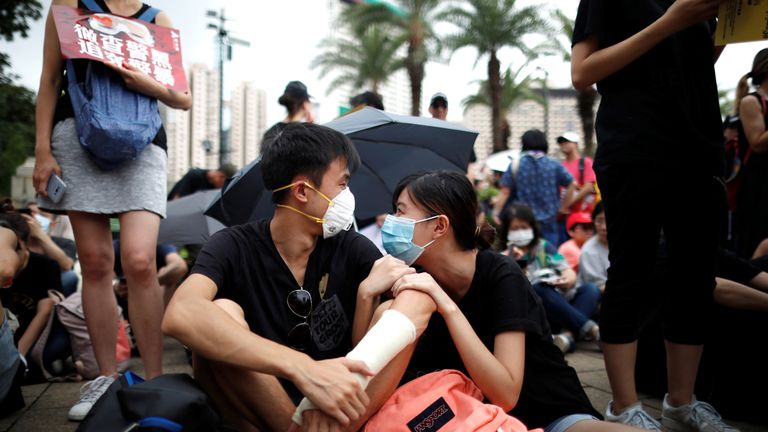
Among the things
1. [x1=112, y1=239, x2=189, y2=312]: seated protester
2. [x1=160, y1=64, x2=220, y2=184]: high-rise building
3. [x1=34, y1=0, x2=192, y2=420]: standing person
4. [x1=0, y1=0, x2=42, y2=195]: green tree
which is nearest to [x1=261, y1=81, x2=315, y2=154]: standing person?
[x1=112, y1=239, x2=189, y2=312]: seated protester

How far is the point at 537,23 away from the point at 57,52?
19827 millimetres

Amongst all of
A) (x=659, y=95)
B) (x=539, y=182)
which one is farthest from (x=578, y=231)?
(x=659, y=95)

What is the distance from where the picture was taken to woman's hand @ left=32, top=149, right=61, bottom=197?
2.81 metres

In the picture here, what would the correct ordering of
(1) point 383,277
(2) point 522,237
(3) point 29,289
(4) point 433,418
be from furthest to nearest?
(2) point 522,237
(3) point 29,289
(1) point 383,277
(4) point 433,418

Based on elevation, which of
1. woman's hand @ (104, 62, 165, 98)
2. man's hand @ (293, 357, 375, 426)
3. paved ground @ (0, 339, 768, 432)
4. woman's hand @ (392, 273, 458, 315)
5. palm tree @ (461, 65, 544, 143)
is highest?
palm tree @ (461, 65, 544, 143)

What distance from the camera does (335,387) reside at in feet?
5.63

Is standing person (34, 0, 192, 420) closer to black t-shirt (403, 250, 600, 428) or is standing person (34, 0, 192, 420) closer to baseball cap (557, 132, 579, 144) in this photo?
black t-shirt (403, 250, 600, 428)

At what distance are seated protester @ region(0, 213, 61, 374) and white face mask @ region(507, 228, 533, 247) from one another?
3399 mm

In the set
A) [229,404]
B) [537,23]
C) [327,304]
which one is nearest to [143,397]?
[229,404]

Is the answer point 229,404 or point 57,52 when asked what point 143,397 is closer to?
point 229,404

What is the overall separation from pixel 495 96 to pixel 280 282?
21.1m

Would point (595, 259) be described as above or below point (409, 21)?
below

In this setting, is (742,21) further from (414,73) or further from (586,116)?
(414,73)

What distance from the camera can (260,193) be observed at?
3801mm
